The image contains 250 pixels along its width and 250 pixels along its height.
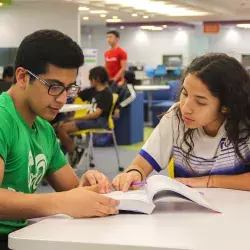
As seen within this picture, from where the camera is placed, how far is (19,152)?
6.36 feet

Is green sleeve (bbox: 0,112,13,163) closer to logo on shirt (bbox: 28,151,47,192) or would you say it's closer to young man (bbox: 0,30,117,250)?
young man (bbox: 0,30,117,250)

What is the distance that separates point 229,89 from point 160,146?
0.39 m

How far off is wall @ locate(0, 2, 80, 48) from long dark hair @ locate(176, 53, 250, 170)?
855cm

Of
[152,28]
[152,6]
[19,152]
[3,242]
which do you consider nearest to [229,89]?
[19,152]

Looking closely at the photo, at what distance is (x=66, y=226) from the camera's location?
1.63 m

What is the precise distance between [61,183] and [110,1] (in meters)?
9.81

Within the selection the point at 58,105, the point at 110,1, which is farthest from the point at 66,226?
the point at 110,1

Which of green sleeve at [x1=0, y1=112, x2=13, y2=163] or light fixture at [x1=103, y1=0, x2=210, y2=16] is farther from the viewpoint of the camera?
light fixture at [x1=103, y1=0, x2=210, y2=16]

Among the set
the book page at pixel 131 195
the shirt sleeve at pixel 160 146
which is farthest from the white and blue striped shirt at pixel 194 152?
the book page at pixel 131 195

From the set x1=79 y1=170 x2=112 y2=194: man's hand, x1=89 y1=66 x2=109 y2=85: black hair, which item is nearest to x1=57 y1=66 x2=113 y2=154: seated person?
x1=89 y1=66 x2=109 y2=85: black hair

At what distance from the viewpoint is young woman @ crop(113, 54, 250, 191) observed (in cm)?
239

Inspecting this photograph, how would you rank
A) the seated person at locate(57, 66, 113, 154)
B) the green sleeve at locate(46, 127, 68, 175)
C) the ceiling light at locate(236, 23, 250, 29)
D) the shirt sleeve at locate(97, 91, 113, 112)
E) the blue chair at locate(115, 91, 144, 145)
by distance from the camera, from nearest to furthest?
1. the green sleeve at locate(46, 127, 68, 175)
2. the seated person at locate(57, 66, 113, 154)
3. the shirt sleeve at locate(97, 91, 113, 112)
4. the blue chair at locate(115, 91, 144, 145)
5. the ceiling light at locate(236, 23, 250, 29)

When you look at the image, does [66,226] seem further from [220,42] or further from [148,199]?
[220,42]

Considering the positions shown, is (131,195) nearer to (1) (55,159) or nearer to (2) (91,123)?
(1) (55,159)
